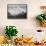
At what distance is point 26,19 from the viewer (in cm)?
322

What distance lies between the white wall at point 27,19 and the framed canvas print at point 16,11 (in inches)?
2.2

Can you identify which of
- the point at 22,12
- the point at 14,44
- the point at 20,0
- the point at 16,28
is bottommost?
the point at 14,44

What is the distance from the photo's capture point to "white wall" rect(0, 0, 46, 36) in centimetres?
321

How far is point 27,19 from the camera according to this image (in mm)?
3219

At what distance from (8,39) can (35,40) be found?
50 cm

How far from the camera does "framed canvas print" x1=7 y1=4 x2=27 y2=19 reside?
3207 millimetres

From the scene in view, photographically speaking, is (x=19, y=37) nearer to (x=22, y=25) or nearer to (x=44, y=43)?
(x=22, y=25)

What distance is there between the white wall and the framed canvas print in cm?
5

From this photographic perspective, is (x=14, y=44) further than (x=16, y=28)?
No

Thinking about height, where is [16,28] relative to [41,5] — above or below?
below

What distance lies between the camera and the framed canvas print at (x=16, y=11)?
3207mm

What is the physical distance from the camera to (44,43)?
10.0 ft

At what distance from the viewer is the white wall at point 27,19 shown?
3207 mm

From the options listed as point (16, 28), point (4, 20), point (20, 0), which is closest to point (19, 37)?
point (16, 28)
